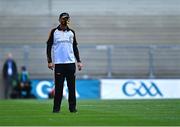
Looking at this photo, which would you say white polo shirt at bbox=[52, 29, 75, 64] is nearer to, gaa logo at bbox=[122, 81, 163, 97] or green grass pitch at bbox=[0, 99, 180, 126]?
green grass pitch at bbox=[0, 99, 180, 126]

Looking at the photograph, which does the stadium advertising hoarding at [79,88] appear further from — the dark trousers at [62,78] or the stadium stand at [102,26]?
the dark trousers at [62,78]

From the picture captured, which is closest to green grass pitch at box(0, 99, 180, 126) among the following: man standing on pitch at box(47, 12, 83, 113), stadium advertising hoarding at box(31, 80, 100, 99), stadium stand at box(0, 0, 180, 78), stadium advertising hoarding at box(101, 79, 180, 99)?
man standing on pitch at box(47, 12, 83, 113)

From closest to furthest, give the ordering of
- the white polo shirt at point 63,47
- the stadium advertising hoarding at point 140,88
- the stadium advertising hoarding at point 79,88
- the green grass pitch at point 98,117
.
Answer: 1. the green grass pitch at point 98,117
2. the white polo shirt at point 63,47
3. the stadium advertising hoarding at point 140,88
4. the stadium advertising hoarding at point 79,88

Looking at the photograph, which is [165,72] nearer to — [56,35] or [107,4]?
[107,4]

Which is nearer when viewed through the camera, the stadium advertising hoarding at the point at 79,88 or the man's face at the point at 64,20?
Result: the man's face at the point at 64,20

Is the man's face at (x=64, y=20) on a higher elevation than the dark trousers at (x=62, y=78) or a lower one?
higher

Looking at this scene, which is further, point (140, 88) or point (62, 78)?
point (140, 88)

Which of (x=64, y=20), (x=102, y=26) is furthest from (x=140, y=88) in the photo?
(x=64, y=20)

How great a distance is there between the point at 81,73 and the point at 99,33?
240 cm

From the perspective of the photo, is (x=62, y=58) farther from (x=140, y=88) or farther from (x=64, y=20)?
(x=140, y=88)

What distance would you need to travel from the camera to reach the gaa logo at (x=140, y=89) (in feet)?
102

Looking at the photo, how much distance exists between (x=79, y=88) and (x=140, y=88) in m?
2.69

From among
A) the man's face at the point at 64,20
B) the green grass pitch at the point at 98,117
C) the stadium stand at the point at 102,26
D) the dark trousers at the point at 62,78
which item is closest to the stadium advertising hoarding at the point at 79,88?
the stadium stand at the point at 102,26

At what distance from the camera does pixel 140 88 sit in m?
31.2
